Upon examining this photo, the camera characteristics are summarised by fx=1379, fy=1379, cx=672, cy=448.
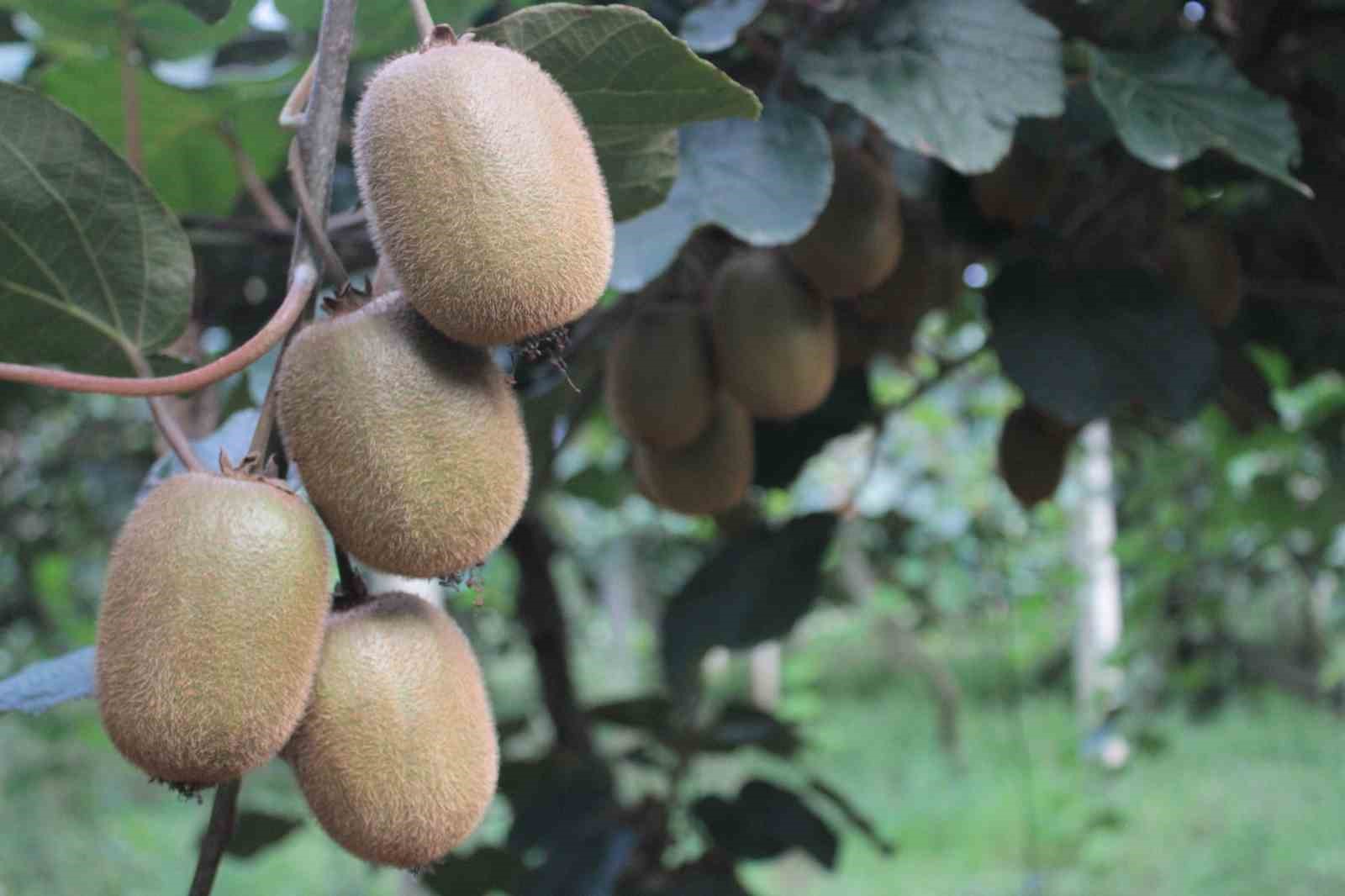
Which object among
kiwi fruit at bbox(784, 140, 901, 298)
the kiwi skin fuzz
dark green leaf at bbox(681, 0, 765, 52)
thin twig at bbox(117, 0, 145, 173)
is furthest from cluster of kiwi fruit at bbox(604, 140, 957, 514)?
the kiwi skin fuzz

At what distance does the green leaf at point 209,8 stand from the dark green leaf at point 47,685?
1.07 ft

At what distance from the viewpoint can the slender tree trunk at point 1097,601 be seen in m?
2.11

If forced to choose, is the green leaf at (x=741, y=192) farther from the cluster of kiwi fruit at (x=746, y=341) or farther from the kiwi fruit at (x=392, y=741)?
the kiwi fruit at (x=392, y=741)

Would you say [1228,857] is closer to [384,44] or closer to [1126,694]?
[1126,694]

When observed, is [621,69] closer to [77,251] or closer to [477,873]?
[77,251]

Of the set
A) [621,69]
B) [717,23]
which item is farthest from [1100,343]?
[621,69]

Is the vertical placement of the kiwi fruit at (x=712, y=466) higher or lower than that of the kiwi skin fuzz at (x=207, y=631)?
lower

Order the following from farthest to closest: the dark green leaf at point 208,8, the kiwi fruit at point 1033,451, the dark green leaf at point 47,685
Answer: the kiwi fruit at point 1033,451 < the dark green leaf at point 208,8 < the dark green leaf at point 47,685

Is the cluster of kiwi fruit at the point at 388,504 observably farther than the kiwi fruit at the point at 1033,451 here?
No

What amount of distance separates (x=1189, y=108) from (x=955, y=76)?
134 mm

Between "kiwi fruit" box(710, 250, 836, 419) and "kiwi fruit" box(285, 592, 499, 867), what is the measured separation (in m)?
0.41

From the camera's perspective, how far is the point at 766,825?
48.6 inches

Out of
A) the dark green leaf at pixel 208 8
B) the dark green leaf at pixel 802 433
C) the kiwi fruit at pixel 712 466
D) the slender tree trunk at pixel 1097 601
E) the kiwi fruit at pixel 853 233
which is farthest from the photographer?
the slender tree trunk at pixel 1097 601

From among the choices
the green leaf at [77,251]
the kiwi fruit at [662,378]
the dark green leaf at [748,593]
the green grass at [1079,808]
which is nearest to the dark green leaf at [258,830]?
the dark green leaf at [748,593]
